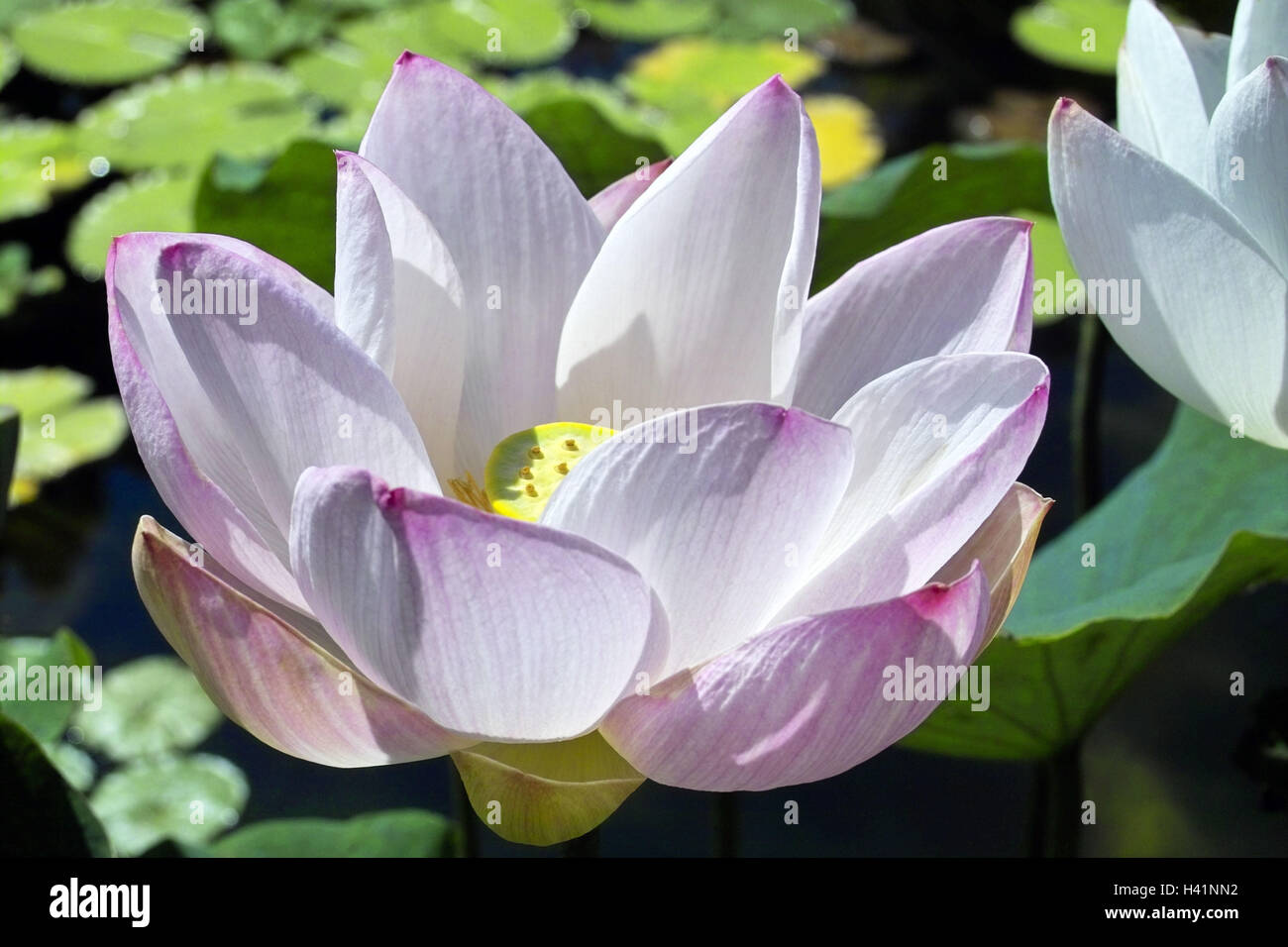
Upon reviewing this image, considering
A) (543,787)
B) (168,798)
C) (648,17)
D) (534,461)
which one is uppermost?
(648,17)

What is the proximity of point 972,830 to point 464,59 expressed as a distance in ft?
4.31

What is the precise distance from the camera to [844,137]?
1.71 m

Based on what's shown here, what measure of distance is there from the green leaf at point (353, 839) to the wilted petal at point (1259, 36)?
20.8 inches

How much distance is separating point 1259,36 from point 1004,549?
0.25 m

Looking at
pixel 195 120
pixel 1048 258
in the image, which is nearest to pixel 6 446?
pixel 1048 258

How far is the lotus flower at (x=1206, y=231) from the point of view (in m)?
0.44

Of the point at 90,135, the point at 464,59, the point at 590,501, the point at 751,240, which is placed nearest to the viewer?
the point at 590,501

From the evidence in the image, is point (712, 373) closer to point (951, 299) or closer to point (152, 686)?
point (951, 299)

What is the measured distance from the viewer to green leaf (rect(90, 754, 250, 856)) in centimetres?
109

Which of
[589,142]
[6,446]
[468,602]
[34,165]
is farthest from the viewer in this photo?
[34,165]

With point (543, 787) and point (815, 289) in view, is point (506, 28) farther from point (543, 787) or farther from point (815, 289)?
point (543, 787)

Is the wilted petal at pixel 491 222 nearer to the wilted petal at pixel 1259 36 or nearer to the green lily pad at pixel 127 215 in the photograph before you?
the wilted petal at pixel 1259 36

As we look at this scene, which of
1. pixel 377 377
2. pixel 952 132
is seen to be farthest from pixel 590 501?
pixel 952 132

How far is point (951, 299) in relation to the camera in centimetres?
44
